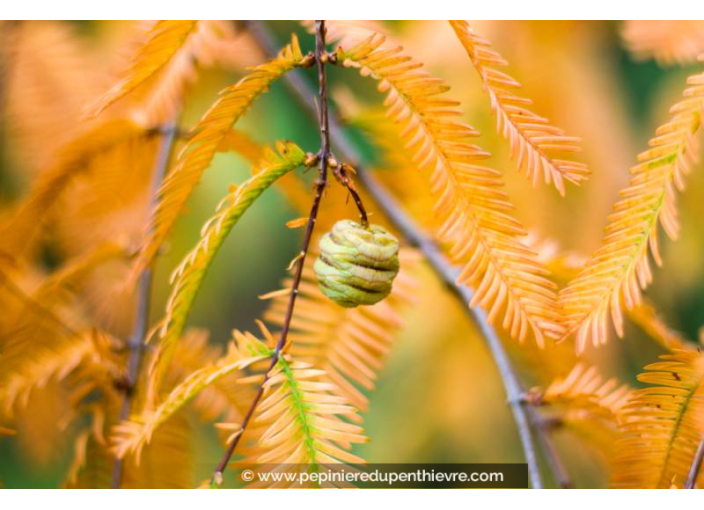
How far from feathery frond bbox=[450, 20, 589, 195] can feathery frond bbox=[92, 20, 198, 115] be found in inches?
5.6

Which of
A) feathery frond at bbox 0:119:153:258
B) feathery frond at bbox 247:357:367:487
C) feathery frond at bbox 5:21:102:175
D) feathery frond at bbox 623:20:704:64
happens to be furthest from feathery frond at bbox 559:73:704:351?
feathery frond at bbox 5:21:102:175

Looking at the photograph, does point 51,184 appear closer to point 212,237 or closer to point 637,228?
point 212,237

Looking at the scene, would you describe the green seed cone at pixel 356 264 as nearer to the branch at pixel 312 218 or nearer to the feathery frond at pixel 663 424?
the branch at pixel 312 218

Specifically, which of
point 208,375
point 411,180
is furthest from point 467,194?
point 411,180

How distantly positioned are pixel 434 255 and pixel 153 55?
11.3 inches

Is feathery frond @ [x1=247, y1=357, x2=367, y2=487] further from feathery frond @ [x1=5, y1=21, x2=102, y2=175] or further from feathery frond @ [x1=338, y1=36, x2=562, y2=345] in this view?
feathery frond @ [x1=5, y1=21, x2=102, y2=175]

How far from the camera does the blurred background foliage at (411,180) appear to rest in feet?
2.15

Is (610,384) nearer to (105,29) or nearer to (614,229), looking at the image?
(614,229)

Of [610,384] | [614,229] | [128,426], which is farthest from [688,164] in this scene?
[128,426]

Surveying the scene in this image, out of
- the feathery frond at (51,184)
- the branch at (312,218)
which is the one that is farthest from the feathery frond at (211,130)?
the feathery frond at (51,184)

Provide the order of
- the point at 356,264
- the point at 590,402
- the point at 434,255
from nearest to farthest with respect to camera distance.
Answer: the point at 356,264 → the point at 590,402 → the point at 434,255

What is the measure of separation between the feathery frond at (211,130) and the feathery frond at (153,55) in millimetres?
37

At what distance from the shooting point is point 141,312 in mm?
584

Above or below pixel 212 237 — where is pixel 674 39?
above
